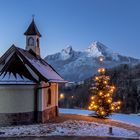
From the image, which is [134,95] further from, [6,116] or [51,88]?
[6,116]

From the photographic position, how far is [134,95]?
52.0m

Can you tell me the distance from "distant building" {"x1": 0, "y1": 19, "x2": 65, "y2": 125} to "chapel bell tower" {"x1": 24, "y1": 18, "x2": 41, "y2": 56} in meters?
4.49

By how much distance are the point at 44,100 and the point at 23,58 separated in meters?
3.74

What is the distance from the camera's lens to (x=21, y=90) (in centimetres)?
2752

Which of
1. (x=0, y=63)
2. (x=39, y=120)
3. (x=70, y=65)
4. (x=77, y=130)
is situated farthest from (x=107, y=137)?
(x=70, y=65)

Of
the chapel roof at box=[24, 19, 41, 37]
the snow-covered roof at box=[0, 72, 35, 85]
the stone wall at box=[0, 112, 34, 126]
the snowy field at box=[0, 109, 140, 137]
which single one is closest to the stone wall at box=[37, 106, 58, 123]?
the stone wall at box=[0, 112, 34, 126]

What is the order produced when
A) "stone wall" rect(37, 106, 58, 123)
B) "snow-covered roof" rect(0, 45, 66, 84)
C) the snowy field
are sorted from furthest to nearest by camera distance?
"stone wall" rect(37, 106, 58, 123) < "snow-covered roof" rect(0, 45, 66, 84) < the snowy field

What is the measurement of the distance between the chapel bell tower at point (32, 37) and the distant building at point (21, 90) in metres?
4.49

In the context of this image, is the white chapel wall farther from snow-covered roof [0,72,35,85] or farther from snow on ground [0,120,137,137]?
snow on ground [0,120,137,137]

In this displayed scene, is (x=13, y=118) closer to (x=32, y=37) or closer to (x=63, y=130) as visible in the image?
(x=63, y=130)

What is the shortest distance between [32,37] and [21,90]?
7.83 metres

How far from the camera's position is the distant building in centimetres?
2709

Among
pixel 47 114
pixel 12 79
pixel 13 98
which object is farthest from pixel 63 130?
pixel 47 114

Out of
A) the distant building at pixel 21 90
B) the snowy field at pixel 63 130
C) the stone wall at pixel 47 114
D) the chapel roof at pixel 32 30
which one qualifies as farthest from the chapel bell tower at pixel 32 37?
the snowy field at pixel 63 130
